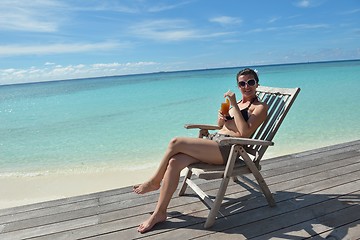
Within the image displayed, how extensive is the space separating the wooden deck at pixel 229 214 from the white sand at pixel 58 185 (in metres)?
1.92

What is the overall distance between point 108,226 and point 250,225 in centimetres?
114

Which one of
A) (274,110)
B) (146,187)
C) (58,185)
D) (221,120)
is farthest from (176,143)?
(58,185)

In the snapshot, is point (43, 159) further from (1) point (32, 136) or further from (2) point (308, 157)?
(2) point (308, 157)

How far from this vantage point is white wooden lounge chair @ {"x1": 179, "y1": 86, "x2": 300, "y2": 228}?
7.36 feet

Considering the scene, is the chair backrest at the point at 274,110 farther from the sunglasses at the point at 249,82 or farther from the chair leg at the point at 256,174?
the sunglasses at the point at 249,82

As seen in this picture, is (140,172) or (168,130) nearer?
(140,172)

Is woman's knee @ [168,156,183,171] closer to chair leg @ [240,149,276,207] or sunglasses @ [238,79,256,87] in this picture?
chair leg @ [240,149,276,207]

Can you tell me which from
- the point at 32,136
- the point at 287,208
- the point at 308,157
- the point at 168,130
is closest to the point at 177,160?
the point at 287,208

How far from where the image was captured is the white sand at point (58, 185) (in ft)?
15.1

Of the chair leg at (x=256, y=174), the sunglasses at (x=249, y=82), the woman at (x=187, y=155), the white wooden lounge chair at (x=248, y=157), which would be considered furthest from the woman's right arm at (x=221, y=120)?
the chair leg at (x=256, y=174)

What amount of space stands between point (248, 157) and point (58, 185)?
394 centimetres

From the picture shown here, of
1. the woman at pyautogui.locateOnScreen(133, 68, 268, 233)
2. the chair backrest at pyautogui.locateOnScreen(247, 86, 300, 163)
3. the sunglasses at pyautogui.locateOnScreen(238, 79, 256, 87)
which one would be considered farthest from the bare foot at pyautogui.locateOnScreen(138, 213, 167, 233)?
the sunglasses at pyautogui.locateOnScreen(238, 79, 256, 87)

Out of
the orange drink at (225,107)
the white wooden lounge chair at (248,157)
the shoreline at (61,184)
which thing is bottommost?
the shoreline at (61,184)

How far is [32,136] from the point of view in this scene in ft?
33.9
